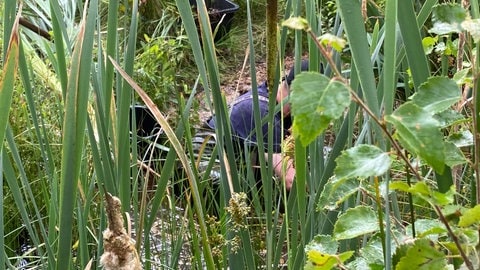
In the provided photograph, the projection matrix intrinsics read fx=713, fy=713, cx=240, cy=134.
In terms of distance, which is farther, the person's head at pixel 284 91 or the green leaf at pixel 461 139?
the person's head at pixel 284 91

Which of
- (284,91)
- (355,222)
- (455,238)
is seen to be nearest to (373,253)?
(355,222)

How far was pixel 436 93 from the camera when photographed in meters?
0.49

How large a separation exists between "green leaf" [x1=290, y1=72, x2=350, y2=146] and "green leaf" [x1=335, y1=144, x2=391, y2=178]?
0.05 m

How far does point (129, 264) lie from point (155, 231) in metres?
0.90

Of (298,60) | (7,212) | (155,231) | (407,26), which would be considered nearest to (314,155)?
(298,60)

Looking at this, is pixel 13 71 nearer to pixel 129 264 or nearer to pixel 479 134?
pixel 129 264

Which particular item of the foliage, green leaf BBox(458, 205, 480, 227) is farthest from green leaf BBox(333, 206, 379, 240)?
green leaf BBox(458, 205, 480, 227)

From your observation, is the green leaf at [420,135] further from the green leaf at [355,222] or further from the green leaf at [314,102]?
the green leaf at [355,222]

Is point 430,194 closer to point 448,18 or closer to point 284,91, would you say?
point 448,18

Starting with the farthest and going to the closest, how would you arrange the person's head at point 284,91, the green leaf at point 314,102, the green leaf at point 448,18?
the person's head at point 284,91 → the green leaf at point 448,18 → the green leaf at point 314,102

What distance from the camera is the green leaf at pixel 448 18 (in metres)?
0.52

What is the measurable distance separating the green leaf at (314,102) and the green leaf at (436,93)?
3.6 inches

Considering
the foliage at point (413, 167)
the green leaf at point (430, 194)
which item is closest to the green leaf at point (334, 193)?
the foliage at point (413, 167)

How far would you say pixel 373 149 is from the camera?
0.48 m
